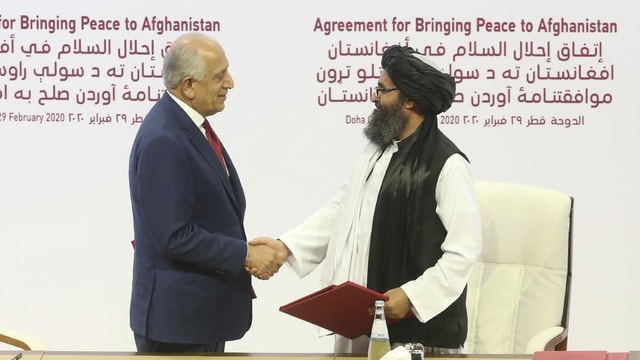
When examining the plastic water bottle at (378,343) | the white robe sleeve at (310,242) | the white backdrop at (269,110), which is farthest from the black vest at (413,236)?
the white backdrop at (269,110)

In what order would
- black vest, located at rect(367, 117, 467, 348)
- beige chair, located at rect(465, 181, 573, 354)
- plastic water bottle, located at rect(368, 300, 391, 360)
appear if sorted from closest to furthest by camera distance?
plastic water bottle, located at rect(368, 300, 391, 360) < black vest, located at rect(367, 117, 467, 348) < beige chair, located at rect(465, 181, 573, 354)

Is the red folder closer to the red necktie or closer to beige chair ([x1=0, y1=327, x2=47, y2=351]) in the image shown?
the red necktie

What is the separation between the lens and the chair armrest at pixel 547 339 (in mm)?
3547

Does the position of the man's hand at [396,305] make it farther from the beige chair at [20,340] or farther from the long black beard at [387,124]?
the beige chair at [20,340]

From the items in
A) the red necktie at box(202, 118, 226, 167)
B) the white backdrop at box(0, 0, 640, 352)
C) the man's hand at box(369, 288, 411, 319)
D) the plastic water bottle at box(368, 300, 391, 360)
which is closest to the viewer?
the plastic water bottle at box(368, 300, 391, 360)

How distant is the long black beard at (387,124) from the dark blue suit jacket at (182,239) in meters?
0.51

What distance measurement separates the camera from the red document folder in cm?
302

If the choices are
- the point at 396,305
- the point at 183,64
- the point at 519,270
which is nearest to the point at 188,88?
the point at 183,64

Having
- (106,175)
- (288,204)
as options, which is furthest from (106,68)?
(288,204)

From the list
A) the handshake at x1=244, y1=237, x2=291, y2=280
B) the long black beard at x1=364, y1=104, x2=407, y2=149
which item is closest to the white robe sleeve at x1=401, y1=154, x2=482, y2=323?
the long black beard at x1=364, y1=104, x2=407, y2=149

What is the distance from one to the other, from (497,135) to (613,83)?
23.5 inches

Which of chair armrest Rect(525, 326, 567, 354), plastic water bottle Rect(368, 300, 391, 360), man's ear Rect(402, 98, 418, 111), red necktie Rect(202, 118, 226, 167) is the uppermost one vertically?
man's ear Rect(402, 98, 418, 111)

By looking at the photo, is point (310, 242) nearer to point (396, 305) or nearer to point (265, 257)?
point (265, 257)

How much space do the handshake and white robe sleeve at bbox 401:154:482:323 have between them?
509 mm
